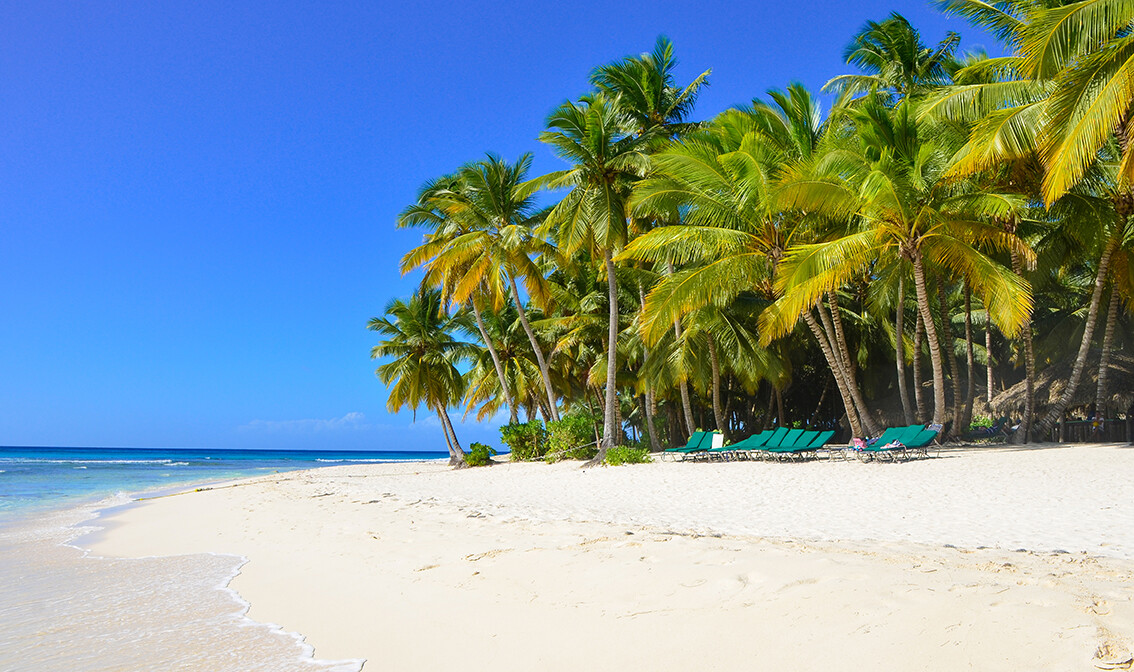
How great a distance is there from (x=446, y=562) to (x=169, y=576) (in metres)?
2.78

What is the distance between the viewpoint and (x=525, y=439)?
21.3m

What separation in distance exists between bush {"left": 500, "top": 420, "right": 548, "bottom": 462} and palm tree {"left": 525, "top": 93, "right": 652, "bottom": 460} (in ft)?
16.7

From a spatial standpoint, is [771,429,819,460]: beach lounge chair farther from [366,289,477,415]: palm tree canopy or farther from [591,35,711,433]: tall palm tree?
[366,289,477,415]: palm tree canopy

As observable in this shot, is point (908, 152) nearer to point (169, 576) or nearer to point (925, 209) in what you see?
point (925, 209)

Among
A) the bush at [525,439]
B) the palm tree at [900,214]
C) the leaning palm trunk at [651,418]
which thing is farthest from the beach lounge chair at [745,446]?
the bush at [525,439]

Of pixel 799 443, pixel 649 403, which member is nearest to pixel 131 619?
pixel 799 443

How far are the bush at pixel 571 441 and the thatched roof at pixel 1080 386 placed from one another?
39.3ft

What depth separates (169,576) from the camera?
19.9 ft

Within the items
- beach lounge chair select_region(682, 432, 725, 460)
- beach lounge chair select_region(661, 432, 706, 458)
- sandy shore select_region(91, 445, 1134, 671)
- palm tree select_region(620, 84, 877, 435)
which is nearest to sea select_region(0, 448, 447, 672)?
sandy shore select_region(91, 445, 1134, 671)

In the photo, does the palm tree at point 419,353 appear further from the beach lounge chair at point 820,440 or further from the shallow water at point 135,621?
the shallow water at point 135,621

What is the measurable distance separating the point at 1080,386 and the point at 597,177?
47.0ft

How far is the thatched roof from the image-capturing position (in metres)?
18.2

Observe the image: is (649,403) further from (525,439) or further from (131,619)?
(131,619)

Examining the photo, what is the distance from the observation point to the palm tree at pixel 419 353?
24.8 meters
